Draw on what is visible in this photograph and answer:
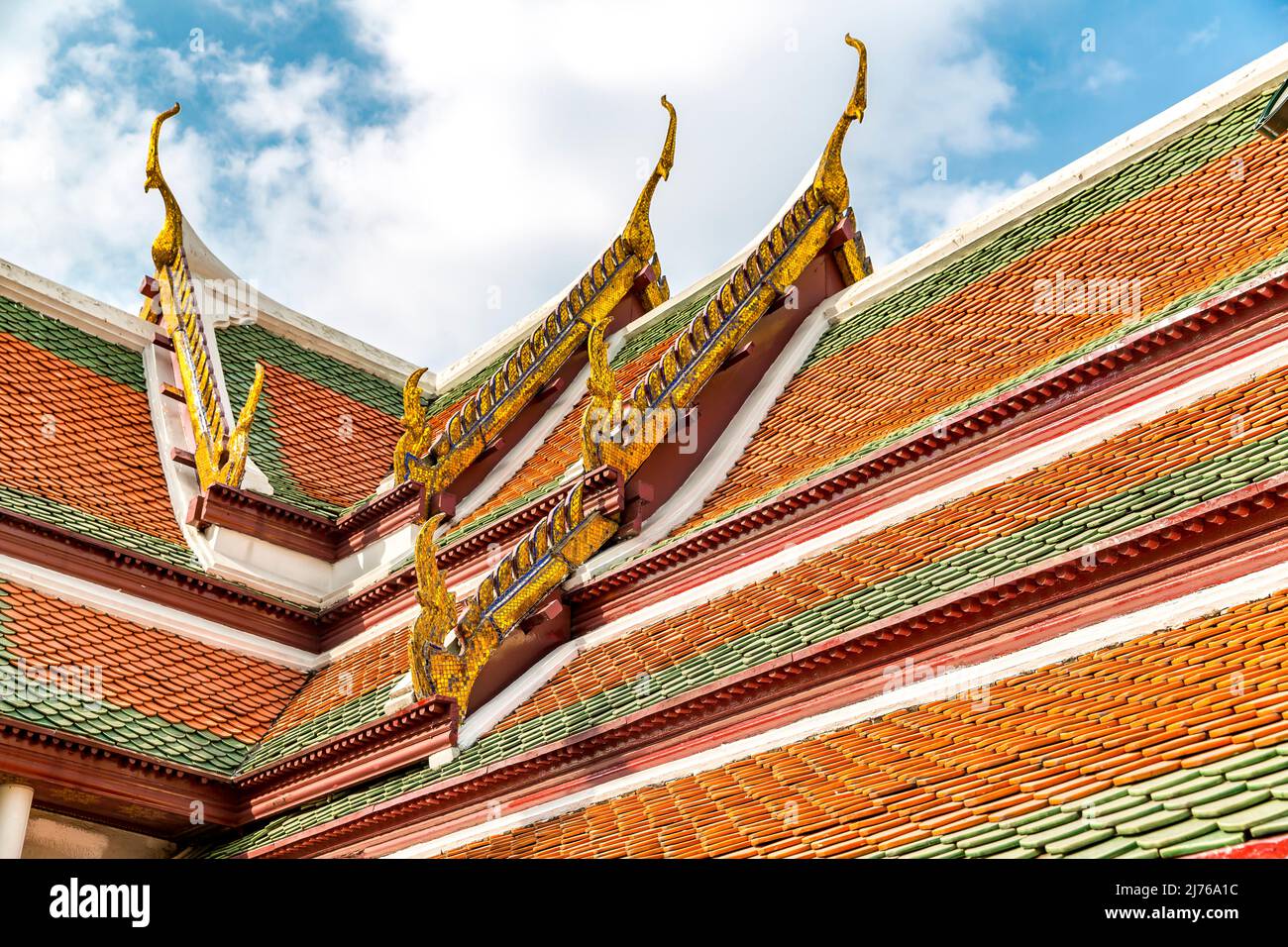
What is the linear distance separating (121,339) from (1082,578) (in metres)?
9.56

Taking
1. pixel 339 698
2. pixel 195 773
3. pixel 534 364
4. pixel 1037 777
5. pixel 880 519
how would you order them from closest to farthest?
pixel 1037 777 → pixel 880 519 → pixel 195 773 → pixel 339 698 → pixel 534 364

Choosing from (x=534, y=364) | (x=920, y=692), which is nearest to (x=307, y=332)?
(x=534, y=364)

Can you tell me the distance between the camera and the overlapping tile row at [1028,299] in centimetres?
931

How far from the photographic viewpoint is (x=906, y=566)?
8.41 metres

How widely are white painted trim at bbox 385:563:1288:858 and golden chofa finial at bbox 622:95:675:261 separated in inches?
263

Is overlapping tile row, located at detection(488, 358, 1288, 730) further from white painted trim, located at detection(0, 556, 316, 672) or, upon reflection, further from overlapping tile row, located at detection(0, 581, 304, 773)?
white painted trim, located at detection(0, 556, 316, 672)

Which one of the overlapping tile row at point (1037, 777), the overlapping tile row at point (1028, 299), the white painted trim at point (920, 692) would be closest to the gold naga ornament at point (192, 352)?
the overlapping tile row at point (1028, 299)

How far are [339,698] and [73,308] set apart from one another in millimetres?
4892

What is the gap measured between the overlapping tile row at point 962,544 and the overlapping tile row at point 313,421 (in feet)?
14.4

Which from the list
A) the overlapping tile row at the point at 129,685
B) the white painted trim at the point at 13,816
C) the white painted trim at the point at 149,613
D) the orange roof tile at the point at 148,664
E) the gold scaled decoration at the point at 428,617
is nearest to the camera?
the white painted trim at the point at 13,816

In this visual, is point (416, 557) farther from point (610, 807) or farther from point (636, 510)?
point (610, 807)

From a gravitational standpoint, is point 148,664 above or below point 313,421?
below

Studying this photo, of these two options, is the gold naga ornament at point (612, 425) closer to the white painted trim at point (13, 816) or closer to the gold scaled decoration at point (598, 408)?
the gold scaled decoration at point (598, 408)

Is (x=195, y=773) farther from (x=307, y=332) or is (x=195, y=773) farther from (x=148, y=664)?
(x=307, y=332)
